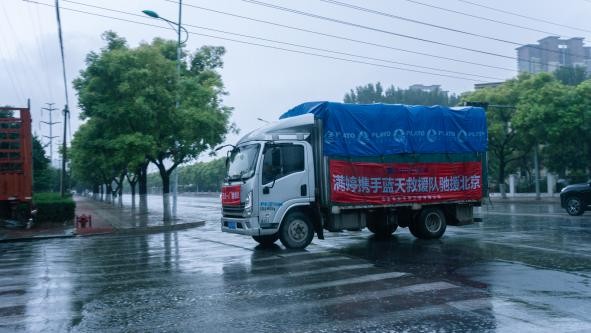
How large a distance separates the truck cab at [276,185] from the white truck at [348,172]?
0.02 metres

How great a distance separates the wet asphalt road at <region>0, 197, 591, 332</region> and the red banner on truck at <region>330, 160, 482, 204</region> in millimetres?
1276

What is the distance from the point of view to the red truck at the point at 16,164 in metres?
18.0

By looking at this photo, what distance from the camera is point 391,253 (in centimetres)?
1191

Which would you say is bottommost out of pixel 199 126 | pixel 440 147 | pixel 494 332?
pixel 494 332

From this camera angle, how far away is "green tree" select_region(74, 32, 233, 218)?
2172 centimetres

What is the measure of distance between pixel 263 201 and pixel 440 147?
530cm

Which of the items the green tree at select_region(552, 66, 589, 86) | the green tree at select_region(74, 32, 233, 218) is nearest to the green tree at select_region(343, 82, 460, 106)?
the green tree at select_region(552, 66, 589, 86)

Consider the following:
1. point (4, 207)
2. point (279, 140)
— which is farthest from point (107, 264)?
point (4, 207)

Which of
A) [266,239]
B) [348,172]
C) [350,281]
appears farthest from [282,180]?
[350,281]

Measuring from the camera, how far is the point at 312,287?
8102 mm

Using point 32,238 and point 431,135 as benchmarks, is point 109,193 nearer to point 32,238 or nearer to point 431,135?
point 32,238

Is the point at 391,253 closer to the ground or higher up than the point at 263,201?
closer to the ground

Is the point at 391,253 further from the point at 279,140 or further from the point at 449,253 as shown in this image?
the point at 279,140

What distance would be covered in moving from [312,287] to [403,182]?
6314 mm
